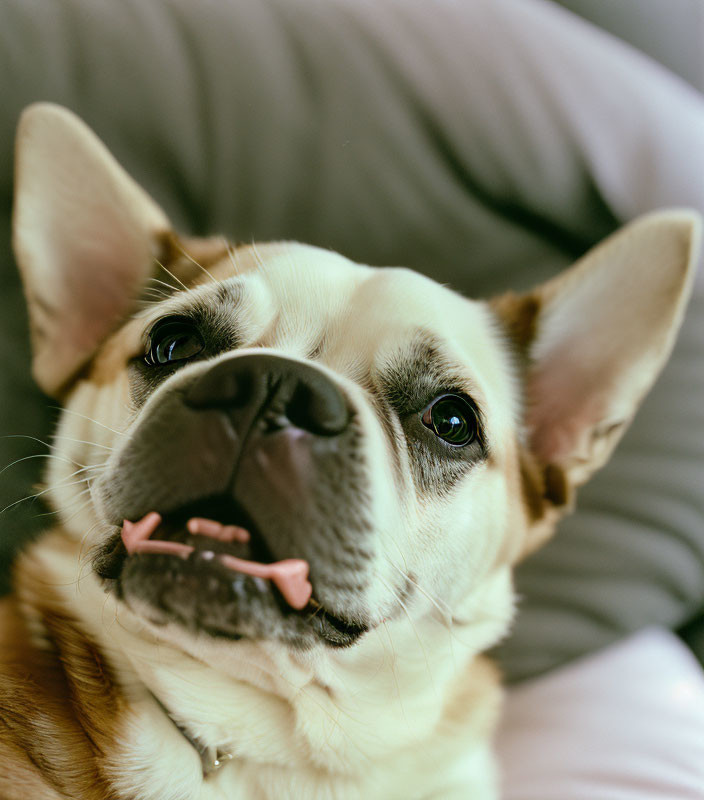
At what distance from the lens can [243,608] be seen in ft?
2.24

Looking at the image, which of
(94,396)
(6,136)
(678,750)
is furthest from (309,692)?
(6,136)

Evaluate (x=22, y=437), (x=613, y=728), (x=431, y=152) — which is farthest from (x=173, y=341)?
(x=613, y=728)

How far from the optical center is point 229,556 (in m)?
0.68

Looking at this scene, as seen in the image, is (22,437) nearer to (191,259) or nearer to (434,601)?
(191,259)

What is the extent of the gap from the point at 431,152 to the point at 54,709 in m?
1.02

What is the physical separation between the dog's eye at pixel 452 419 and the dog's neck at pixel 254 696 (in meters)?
0.24

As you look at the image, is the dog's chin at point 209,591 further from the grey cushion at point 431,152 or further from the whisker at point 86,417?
the grey cushion at point 431,152

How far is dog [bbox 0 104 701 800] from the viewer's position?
2.30 feet

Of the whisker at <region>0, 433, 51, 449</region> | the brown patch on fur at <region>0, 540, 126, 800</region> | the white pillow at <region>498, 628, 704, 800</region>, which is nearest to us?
the brown patch on fur at <region>0, 540, 126, 800</region>

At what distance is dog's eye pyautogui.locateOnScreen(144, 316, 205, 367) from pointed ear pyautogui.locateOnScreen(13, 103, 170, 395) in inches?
5.9

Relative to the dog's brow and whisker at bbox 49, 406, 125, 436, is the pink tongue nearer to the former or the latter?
whisker at bbox 49, 406, 125, 436

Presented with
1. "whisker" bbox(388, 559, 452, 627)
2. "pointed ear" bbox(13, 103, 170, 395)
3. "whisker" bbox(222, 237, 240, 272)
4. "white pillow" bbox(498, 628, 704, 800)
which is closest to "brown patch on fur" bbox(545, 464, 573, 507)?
"whisker" bbox(388, 559, 452, 627)

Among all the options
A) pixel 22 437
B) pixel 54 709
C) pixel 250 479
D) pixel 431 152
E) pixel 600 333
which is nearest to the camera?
pixel 250 479

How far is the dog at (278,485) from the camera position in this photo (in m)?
0.70
